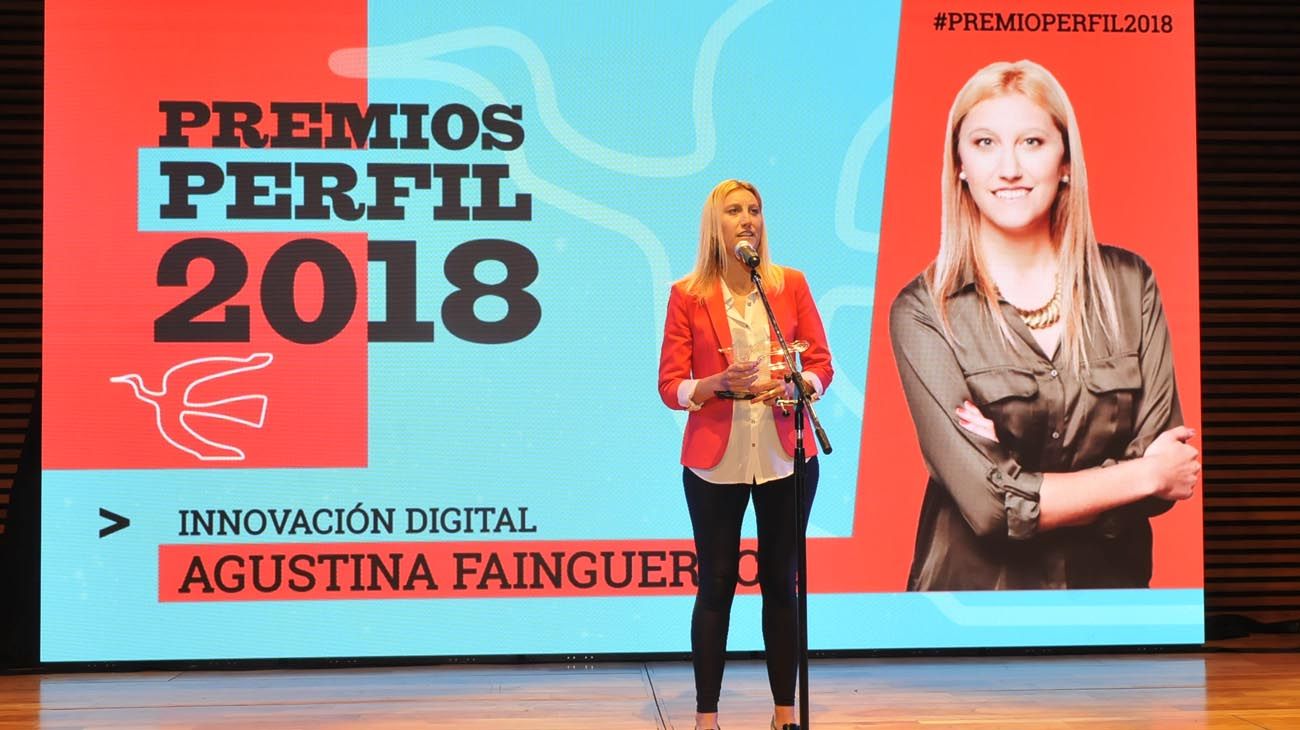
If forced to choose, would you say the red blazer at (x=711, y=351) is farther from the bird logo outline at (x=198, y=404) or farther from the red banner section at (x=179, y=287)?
the bird logo outline at (x=198, y=404)

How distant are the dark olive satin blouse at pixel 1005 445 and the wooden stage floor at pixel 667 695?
1.16 ft

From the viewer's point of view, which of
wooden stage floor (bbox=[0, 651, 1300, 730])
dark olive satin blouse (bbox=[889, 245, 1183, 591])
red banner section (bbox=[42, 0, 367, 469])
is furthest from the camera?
dark olive satin blouse (bbox=[889, 245, 1183, 591])

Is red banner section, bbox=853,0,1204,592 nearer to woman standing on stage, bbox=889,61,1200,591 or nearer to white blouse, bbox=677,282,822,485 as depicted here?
woman standing on stage, bbox=889,61,1200,591

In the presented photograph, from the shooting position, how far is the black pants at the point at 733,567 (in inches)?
134

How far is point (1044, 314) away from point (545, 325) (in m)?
1.96

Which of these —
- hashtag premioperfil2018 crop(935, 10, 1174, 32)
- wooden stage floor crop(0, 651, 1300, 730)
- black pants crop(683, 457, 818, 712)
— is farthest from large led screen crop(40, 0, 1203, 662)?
black pants crop(683, 457, 818, 712)

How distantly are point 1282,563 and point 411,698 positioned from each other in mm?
3833

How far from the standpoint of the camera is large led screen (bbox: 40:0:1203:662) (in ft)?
15.6

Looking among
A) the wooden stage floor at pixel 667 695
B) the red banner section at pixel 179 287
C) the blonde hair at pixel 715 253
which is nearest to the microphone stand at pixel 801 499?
the blonde hair at pixel 715 253

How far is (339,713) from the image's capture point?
4043 mm

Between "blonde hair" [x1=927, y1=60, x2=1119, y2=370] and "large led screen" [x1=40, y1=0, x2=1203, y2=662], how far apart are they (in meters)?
0.02

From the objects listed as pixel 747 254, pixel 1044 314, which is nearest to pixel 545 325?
pixel 747 254

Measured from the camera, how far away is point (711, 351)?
3.47 m

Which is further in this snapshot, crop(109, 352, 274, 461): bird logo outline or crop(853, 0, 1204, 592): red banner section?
crop(853, 0, 1204, 592): red banner section
